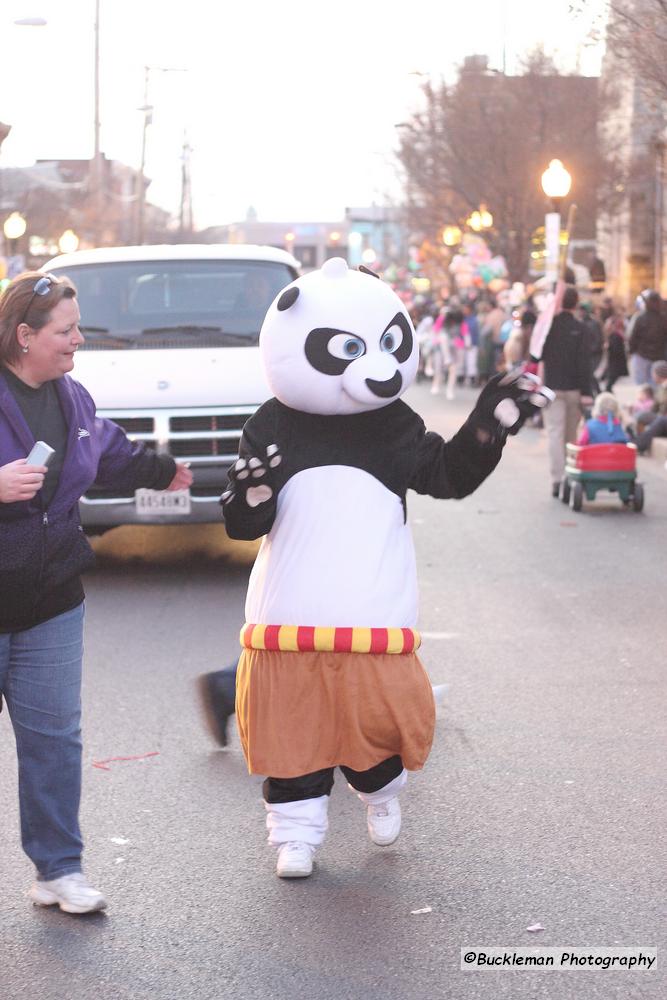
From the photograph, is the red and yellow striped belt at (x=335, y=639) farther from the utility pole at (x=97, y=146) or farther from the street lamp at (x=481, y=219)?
the street lamp at (x=481, y=219)

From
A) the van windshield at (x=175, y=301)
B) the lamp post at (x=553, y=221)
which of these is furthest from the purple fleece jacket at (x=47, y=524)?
the lamp post at (x=553, y=221)

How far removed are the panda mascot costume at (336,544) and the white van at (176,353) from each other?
15.0 feet

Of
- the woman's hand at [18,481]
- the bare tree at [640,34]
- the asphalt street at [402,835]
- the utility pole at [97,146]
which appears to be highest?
the utility pole at [97,146]

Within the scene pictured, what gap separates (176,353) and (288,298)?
5.49 metres

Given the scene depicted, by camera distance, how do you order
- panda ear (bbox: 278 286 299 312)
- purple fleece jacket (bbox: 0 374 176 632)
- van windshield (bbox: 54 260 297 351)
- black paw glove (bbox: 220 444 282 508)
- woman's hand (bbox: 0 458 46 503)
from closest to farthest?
woman's hand (bbox: 0 458 46 503), purple fleece jacket (bbox: 0 374 176 632), black paw glove (bbox: 220 444 282 508), panda ear (bbox: 278 286 299 312), van windshield (bbox: 54 260 297 351)

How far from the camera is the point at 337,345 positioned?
16.2 ft

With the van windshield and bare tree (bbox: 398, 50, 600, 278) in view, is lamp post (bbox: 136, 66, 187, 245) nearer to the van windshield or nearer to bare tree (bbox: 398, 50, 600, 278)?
bare tree (bbox: 398, 50, 600, 278)

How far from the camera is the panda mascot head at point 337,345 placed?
489 cm

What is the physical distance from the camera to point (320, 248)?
15762 centimetres

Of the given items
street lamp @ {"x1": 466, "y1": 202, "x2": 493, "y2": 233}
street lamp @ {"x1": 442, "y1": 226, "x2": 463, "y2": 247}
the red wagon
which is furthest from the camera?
street lamp @ {"x1": 442, "y1": 226, "x2": 463, "y2": 247}

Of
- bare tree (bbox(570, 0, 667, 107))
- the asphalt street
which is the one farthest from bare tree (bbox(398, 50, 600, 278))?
the asphalt street

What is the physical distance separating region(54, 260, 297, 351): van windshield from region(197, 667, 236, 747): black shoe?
4.77 metres

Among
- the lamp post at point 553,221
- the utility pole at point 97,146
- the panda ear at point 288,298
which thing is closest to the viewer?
the panda ear at point 288,298

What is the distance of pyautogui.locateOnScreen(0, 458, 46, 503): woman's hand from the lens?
4117 millimetres
